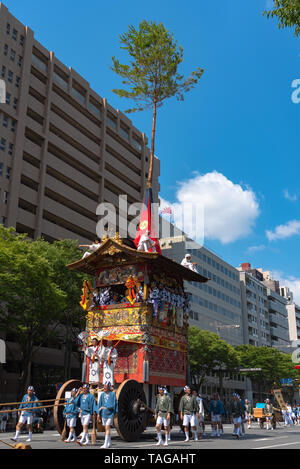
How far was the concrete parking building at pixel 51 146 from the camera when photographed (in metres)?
50.5

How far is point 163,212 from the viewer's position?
5206cm

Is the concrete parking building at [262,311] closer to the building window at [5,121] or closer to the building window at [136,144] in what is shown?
the building window at [136,144]

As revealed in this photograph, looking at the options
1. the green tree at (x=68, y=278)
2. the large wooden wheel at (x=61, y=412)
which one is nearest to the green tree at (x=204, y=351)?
the green tree at (x=68, y=278)

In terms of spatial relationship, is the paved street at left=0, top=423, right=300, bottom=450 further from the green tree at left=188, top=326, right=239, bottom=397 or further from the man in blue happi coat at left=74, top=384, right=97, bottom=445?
the green tree at left=188, top=326, right=239, bottom=397

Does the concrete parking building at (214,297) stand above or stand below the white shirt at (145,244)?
above

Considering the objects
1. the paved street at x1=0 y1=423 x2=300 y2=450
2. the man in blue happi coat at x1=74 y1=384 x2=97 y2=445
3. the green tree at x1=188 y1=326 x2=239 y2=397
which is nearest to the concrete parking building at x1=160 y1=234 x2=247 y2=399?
the green tree at x1=188 y1=326 x2=239 y2=397

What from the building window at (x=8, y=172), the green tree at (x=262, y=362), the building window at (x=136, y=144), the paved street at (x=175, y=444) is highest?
the building window at (x=136, y=144)

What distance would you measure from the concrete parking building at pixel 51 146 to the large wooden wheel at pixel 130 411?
36248mm

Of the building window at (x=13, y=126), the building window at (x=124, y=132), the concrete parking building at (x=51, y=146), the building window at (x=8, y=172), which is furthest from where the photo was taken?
the building window at (x=124, y=132)

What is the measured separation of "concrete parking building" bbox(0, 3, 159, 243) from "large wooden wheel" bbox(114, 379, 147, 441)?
3625cm

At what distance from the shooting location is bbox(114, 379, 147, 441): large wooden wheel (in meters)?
13.7

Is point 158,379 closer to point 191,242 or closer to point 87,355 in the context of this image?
point 87,355

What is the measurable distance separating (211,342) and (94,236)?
20308mm
